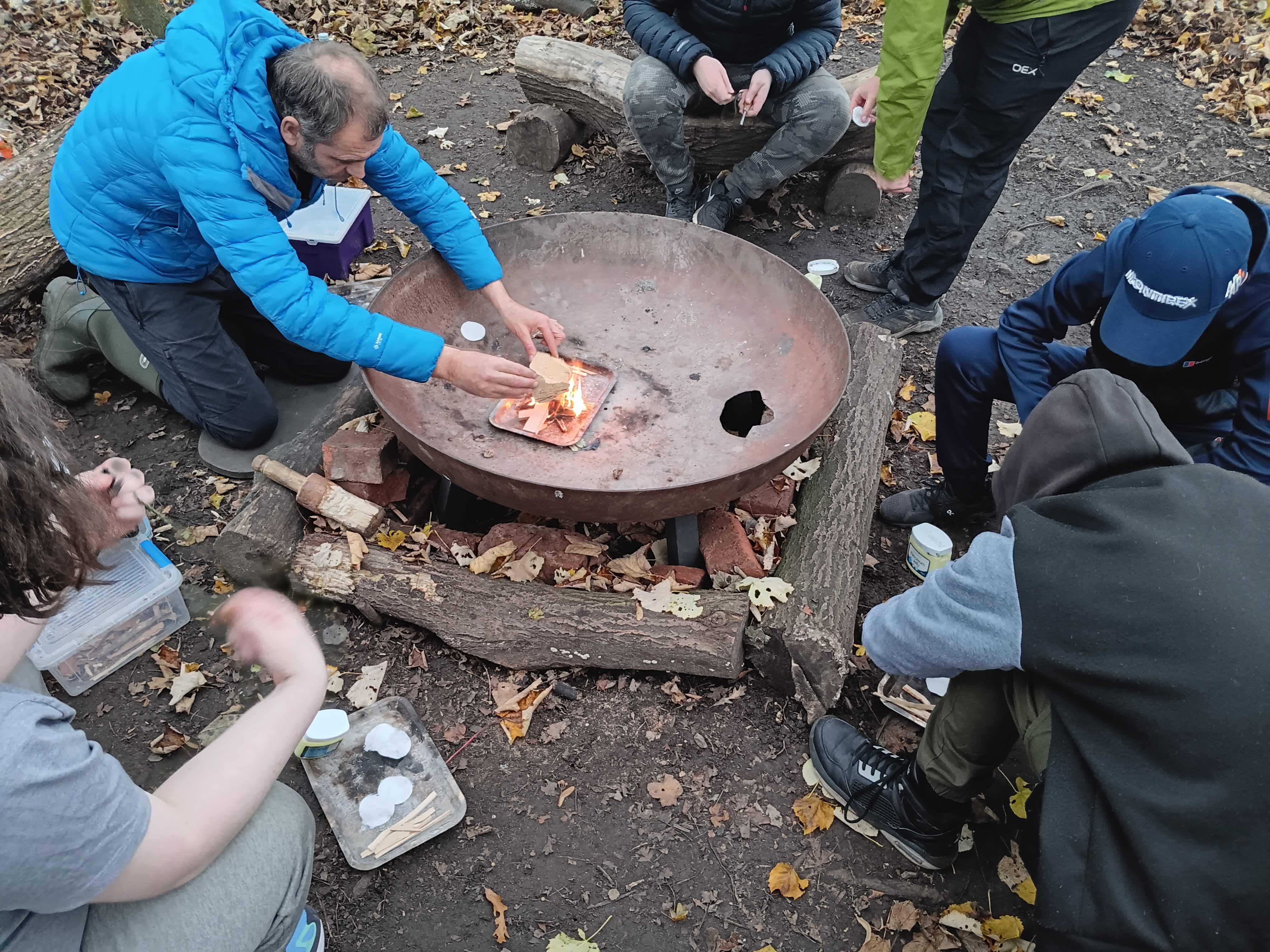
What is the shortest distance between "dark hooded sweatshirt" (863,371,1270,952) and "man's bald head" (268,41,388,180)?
2.16 m

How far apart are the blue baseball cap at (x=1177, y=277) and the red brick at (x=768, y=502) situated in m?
1.19

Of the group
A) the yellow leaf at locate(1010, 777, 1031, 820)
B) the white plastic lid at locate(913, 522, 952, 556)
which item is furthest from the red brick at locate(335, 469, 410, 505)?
the yellow leaf at locate(1010, 777, 1031, 820)

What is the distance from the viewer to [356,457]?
295cm

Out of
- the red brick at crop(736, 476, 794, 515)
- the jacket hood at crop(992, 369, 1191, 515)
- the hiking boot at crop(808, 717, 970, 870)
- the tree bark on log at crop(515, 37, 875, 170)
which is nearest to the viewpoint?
the jacket hood at crop(992, 369, 1191, 515)

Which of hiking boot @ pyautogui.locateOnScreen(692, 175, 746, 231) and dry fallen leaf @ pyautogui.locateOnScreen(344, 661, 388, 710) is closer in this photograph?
dry fallen leaf @ pyautogui.locateOnScreen(344, 661, 388, 710)

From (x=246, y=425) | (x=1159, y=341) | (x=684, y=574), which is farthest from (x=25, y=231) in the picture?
(x=1159, y=341)

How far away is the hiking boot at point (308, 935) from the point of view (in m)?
1.89

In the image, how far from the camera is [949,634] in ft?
5.99

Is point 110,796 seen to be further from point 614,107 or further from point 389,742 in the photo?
point 614,107

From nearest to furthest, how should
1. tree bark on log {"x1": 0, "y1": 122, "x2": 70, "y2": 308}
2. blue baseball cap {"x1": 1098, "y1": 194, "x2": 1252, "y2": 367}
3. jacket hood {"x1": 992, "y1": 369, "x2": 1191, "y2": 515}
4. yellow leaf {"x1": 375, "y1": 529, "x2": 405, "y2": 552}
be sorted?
jacket hood {"x1": 992, "y1": 369, "x2": 1191, "y2": 515} < blue baseball cap {"x1": 1098, "y1": 194, "x2": 1252, "y2": 367} < yellow leaf {"x1": 375, "y1": 529, "x2": 405, "y2": 552} < tree bark on log {"x1": 0, "y1": 122, "x2": 70, "y2": 308}

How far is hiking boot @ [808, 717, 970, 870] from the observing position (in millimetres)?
2320

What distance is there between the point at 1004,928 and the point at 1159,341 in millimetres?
1698

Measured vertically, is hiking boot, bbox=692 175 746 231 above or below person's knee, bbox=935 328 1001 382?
below

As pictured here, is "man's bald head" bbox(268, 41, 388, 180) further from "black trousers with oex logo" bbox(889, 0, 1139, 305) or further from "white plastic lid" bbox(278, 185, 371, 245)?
"black trousers with oex logo" bbox(889, 0, 1139, 305)
